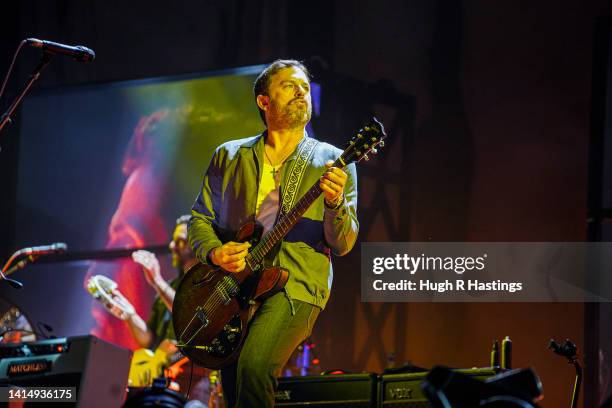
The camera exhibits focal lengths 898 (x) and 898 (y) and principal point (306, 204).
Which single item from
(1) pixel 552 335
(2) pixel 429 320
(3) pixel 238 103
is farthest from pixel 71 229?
(1) pixel 552 335

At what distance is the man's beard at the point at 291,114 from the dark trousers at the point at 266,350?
2.83 ft

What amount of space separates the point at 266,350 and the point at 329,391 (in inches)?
37.2

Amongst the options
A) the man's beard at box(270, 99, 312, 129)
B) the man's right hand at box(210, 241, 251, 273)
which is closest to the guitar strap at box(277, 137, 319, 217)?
the man's beard at box(270, 99, 312, 129)

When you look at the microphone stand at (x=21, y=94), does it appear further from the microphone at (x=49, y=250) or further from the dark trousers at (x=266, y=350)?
the microphone at (x=49, y=250)

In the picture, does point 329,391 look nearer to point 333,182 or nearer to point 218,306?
point 218,306

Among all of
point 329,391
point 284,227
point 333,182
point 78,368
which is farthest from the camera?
point 78,368

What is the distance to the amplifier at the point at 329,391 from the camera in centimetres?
452

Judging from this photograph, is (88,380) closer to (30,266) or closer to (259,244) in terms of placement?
(259,244)

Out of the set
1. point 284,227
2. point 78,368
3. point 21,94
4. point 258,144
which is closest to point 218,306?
point 284,227

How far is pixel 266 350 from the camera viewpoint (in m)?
3.74

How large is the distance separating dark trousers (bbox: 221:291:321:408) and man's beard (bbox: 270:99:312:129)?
86 centimetres

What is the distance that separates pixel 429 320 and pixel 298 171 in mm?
3232

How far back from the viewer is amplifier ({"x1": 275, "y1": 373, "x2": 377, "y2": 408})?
4516 millimetres

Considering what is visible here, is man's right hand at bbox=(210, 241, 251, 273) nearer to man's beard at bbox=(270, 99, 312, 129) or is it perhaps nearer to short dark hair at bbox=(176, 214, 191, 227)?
man's beard at bbox=(270, 99, 312, 129)
